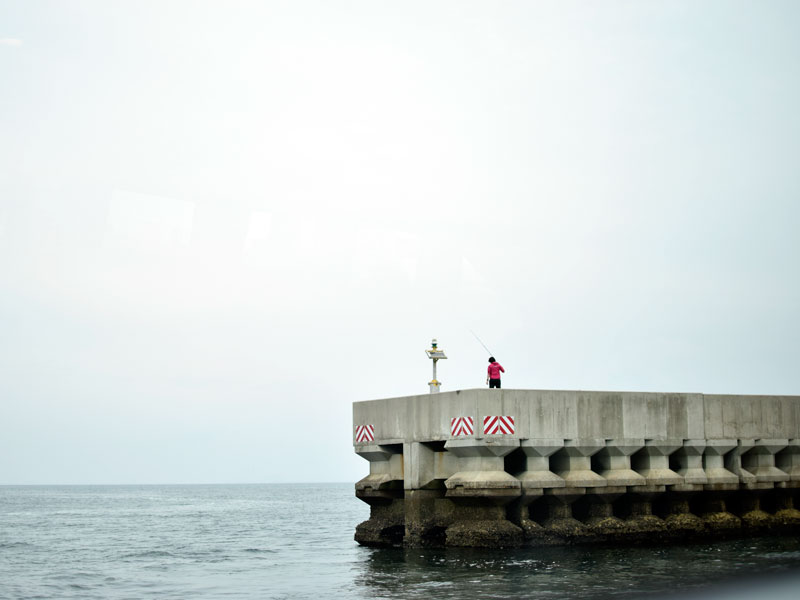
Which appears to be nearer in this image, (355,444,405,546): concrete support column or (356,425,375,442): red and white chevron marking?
(355,444,405,546): concrete support column

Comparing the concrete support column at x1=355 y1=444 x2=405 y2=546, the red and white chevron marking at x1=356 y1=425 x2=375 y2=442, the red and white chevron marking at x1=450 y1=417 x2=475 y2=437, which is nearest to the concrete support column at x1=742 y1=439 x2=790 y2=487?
the red and white chevron marking at x1=450 y1=417 x2=475 y2=437

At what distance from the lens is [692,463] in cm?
2712

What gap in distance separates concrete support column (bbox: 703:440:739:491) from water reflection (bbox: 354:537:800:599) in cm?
170

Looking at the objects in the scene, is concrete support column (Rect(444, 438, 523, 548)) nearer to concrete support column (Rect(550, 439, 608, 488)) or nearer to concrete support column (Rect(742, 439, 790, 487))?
concrete support column (Rect(550, 439, 608, 488))

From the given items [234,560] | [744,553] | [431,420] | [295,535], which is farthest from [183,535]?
[744,553]

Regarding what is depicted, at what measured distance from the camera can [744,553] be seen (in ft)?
77.3

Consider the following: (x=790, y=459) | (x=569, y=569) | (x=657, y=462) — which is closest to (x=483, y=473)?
(x=569, y=569)

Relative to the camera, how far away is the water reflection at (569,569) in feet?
62.0

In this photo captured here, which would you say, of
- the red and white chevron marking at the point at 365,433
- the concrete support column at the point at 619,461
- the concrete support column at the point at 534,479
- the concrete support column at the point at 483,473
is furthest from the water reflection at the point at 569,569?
the red and white chevron marking at the point at 365,433

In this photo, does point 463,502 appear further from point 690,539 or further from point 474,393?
point 690,539

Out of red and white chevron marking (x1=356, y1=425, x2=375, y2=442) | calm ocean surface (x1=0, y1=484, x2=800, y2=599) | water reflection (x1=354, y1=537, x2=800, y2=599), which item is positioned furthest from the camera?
red and white chevron marking (x1=356, y1=425, x2=375, y2=442)

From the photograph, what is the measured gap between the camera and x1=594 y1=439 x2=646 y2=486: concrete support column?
83.8 feet

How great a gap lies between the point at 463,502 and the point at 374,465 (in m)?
4.29

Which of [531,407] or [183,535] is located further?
[183,535]
